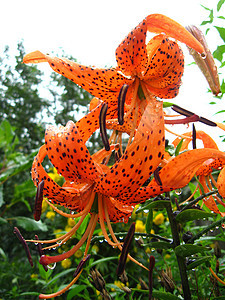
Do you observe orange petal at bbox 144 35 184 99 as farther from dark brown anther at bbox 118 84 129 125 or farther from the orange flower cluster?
dark brown anther at bbox 118 84 129 125

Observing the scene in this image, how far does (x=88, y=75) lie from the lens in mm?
801

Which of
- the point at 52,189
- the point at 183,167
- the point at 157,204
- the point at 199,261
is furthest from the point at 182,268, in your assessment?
the point at 52,189

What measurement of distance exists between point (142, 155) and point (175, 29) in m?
0.33

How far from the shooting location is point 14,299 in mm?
1723

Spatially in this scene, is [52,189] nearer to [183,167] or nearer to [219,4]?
[183,167]

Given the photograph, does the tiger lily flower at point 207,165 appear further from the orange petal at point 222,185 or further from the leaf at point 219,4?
the leaf at point 219,4

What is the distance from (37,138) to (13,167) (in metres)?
1.19

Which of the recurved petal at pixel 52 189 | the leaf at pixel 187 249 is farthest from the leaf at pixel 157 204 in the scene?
the recurved petal at pixel 52 189

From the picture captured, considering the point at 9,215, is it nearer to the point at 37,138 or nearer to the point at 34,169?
the point at 37,138

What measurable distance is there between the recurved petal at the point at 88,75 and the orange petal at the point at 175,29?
20cm

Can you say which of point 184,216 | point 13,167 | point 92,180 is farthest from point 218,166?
point 13,167

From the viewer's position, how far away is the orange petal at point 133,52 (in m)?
0.76

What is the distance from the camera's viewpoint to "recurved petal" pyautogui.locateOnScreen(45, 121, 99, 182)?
711mm

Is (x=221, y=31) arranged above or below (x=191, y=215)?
above
